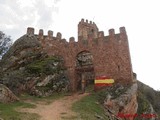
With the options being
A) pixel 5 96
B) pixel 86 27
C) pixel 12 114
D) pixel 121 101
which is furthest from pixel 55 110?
pixel 86 27

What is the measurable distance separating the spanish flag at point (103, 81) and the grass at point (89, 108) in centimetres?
236

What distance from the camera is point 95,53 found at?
27922 millimetres

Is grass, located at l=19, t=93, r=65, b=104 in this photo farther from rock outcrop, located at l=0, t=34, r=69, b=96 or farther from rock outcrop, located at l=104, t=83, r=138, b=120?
rock outcrop, located at l=104, t=83, r=138, b=120

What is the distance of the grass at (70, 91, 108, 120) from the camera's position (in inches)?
685

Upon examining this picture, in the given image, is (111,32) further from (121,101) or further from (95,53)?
(121,101)

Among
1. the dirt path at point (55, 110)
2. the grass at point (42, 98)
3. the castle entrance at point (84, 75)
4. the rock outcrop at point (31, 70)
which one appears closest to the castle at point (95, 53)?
the castle entrance at point (84, 75)

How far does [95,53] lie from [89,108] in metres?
9.89

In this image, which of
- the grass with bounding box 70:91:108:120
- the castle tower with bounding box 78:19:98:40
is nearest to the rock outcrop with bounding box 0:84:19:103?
the grass with bounding box 70:91:108:120

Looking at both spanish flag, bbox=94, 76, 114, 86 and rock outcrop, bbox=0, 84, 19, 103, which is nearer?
rock outcrop, bbox=0, 84, 19, 103

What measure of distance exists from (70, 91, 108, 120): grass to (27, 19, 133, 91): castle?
4343 millimetres

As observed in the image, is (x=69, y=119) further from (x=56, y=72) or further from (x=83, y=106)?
(x=56, y=72)

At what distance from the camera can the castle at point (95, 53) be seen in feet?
86.0

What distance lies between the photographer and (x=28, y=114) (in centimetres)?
1641

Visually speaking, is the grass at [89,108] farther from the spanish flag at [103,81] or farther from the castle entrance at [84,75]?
the castle entrance at [84,75]
